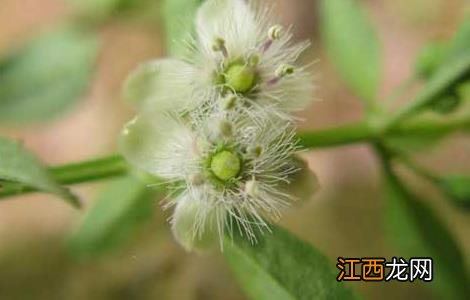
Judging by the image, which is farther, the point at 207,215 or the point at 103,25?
the point at 103,25

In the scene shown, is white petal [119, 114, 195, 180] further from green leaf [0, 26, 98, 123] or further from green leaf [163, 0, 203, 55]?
green leaf [0, 26, 98, 123]

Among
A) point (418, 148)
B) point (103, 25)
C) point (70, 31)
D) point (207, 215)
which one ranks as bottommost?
point (207, 215)

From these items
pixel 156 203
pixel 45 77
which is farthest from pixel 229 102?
pixel 45 77

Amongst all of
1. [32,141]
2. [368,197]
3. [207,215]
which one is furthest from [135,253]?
[207,215]

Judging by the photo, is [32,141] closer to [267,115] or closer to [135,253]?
[135,253]

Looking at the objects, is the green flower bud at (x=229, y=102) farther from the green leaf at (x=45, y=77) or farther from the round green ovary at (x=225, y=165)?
the green leaf at (x=45, y=77)

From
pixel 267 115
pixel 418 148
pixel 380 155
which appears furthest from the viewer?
pixel 418 148

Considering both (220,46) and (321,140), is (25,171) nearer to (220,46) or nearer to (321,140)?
(220,46)

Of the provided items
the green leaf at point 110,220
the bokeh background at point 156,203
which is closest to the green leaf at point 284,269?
the green leaf at point 110,220
